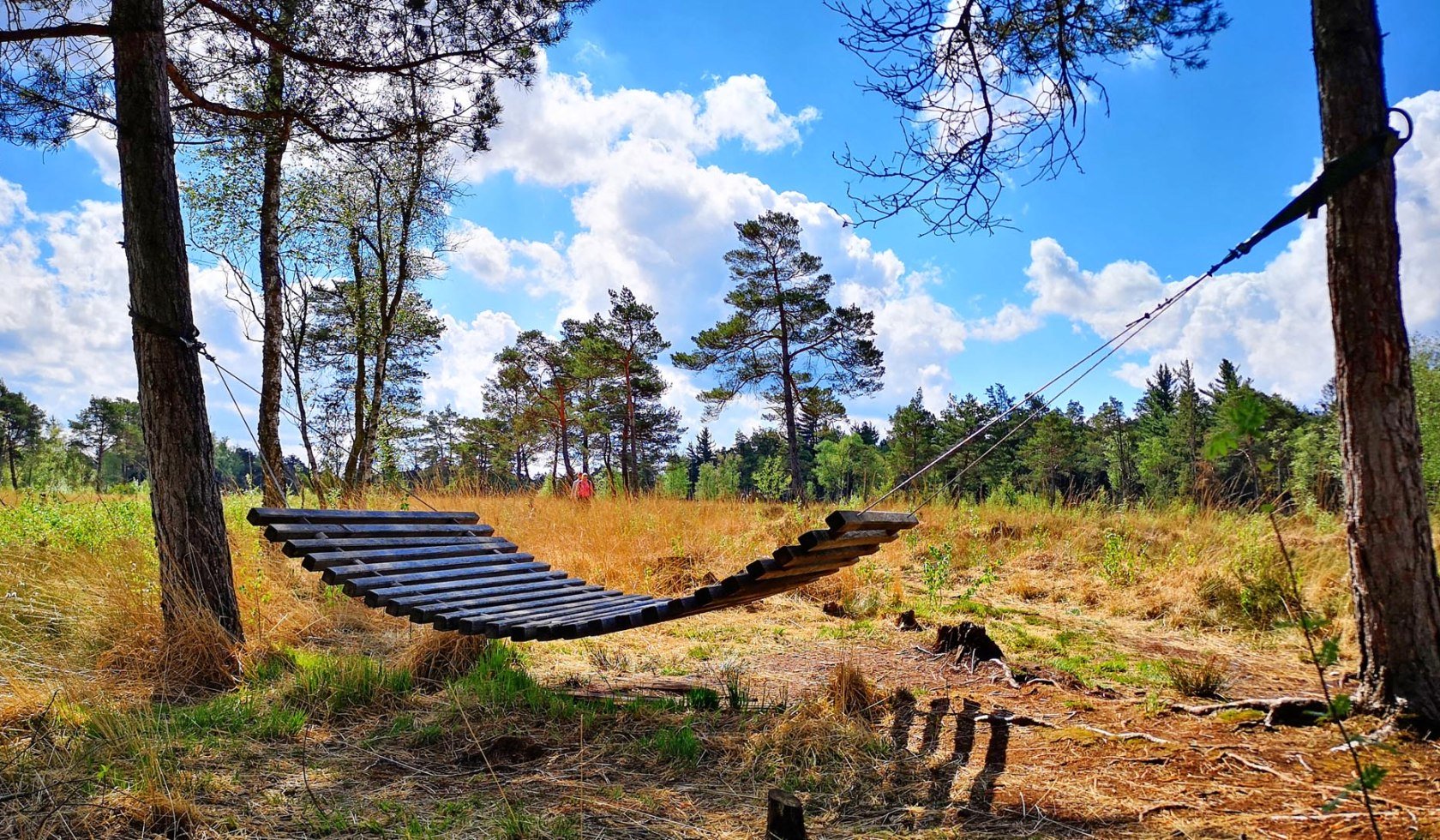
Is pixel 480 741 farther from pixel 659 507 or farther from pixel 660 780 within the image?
Result: pixel 659 507

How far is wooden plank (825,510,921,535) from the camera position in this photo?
2260 mm

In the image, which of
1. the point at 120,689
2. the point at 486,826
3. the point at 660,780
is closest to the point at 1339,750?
the point at 660,780

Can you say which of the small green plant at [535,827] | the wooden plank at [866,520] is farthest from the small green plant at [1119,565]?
the small green plant at [535,827]

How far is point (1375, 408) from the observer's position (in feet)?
8.23

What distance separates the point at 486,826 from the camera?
2010 millimetres

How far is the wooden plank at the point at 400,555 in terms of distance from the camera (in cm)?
301

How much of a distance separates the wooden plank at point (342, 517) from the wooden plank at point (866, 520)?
7.05ft

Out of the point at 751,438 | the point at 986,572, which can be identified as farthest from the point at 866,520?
the point at 751,438

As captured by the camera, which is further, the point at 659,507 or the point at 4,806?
the point at 659,507

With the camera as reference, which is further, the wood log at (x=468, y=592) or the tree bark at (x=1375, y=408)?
the wood log at (x=468, y=592)

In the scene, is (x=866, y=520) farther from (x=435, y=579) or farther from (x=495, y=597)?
(x=435, y=579)

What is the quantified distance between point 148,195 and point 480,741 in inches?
110

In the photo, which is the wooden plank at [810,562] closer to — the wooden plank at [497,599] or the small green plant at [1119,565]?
the wooden plank at [497,599]

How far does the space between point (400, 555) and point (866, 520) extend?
6.96 feet
